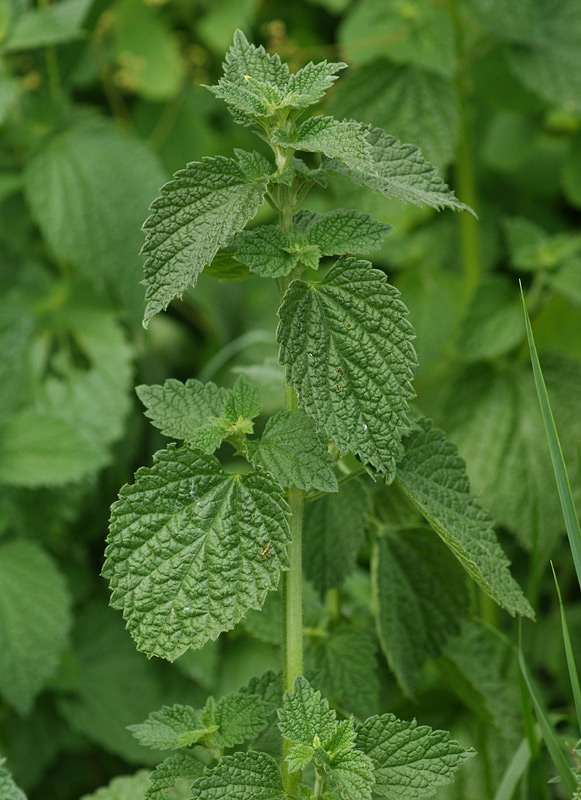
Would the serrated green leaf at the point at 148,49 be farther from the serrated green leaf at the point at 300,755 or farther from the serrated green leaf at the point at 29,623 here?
the serrated green leaf at the point at 300,755

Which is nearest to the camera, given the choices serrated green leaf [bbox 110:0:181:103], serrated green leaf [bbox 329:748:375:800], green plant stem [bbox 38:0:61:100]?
serrated green leaf [bbox 329:748:375:800]

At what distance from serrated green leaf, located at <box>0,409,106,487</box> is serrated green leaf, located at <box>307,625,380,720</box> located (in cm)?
54

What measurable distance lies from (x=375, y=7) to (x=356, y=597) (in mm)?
1122

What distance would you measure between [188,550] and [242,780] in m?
0.19

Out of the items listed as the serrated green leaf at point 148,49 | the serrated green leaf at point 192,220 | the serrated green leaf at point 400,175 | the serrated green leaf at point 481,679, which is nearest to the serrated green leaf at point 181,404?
the serrated green leaf at point 192,220

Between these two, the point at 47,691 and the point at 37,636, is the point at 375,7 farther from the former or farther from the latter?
the point at 47,691

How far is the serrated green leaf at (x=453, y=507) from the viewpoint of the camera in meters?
0.81

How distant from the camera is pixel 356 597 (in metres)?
1.29

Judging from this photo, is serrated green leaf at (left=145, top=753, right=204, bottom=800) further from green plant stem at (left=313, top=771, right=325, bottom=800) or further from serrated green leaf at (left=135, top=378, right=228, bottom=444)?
serrated green leaf at (left=135, top=378, right=228, bottom=444)

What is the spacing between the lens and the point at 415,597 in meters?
1.06

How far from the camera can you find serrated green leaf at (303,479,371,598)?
977 millimetres

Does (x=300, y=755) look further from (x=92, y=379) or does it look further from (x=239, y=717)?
(x=92, y=379)

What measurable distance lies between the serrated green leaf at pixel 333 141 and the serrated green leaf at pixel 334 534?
36 cm

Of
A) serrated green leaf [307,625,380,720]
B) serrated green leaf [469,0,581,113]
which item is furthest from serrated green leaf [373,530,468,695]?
serrated green leaf [469,0,581,113]
